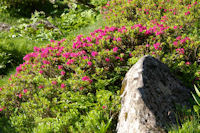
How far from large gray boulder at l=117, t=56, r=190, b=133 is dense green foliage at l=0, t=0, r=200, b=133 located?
1.22 ft

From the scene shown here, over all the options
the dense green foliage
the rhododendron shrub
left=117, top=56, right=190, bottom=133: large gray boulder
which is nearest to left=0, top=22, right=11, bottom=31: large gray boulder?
the rhododendron shrub

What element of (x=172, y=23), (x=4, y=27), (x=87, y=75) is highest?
(x=172, y=23)

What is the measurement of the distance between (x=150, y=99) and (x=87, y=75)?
1650mm

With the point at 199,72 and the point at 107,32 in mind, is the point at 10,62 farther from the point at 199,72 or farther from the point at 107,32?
the point at 199,72

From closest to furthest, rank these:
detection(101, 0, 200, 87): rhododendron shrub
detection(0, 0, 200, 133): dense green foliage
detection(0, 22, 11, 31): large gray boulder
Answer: detection(0, 0, 200, 133): dense green foliage
detection(101, 0, 200, 87): rhododendron shrub
detection(0, 22, 11, 31): large gray boulder

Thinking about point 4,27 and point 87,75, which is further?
point 4,27

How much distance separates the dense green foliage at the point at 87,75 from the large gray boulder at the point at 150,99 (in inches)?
14.7

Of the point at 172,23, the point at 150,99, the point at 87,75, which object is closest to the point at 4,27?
the point at 87,75

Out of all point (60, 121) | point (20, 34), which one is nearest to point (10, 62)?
point (20, 34)

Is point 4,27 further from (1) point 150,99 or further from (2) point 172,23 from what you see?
(1) point 150,99

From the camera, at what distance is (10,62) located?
678cm

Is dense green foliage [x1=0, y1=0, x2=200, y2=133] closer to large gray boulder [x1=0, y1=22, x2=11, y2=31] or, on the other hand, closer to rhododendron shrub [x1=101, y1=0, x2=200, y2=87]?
rhododendron shrub [x1=101, y1=0, x2=200, y2=87]

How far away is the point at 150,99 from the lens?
10.2 feet

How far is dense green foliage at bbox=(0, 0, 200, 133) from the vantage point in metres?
3.59
